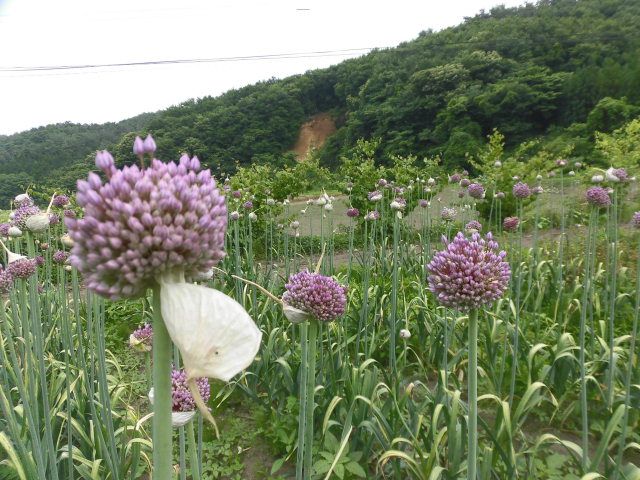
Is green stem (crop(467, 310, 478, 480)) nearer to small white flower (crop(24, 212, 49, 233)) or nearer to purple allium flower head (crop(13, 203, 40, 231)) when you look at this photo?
small white flower (crop(24, 212, 49, 233))

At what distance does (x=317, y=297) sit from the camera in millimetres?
1404

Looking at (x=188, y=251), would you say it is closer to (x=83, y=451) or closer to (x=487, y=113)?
(x=83, y=451)

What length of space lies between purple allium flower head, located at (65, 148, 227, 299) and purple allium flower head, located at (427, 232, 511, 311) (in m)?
0.83

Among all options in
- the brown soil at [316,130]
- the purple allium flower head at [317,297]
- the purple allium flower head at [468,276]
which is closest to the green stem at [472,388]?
the purple allium flower head at [468,276]

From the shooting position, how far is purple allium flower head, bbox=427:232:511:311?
1229 millimetres

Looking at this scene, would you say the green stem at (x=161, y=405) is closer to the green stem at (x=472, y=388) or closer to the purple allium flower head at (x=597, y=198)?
the green stem at (x=472, y=388)

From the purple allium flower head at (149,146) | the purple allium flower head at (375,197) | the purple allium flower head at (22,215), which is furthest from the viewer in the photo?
the purple allium flower head at (375,197)

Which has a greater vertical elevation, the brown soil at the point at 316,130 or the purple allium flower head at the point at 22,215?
the brown soil at the point at 316,130

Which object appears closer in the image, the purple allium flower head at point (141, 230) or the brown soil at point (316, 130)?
the purple allium flower head at point (141, 230)

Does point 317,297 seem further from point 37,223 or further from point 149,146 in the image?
point 37,223

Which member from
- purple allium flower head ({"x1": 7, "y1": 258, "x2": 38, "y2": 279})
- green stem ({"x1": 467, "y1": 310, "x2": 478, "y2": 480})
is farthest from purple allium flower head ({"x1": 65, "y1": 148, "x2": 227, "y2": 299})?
purple allium flower head ({"x1": 7, "y1": 258, "x2": 38, "y2": 279})

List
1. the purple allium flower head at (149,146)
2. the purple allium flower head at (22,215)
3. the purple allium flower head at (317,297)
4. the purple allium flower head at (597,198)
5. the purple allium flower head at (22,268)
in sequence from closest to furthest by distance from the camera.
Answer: the purple allium flower head at (149,146) → the purple allium flower head at (317,297) → the purple allium flower head at (22,268) → the purple allium flower head at (22,215) → the purple allium flower head at (597,198)

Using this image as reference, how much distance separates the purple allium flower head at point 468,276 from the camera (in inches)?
48.4

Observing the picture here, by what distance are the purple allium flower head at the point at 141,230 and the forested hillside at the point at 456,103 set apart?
21.5 meters
